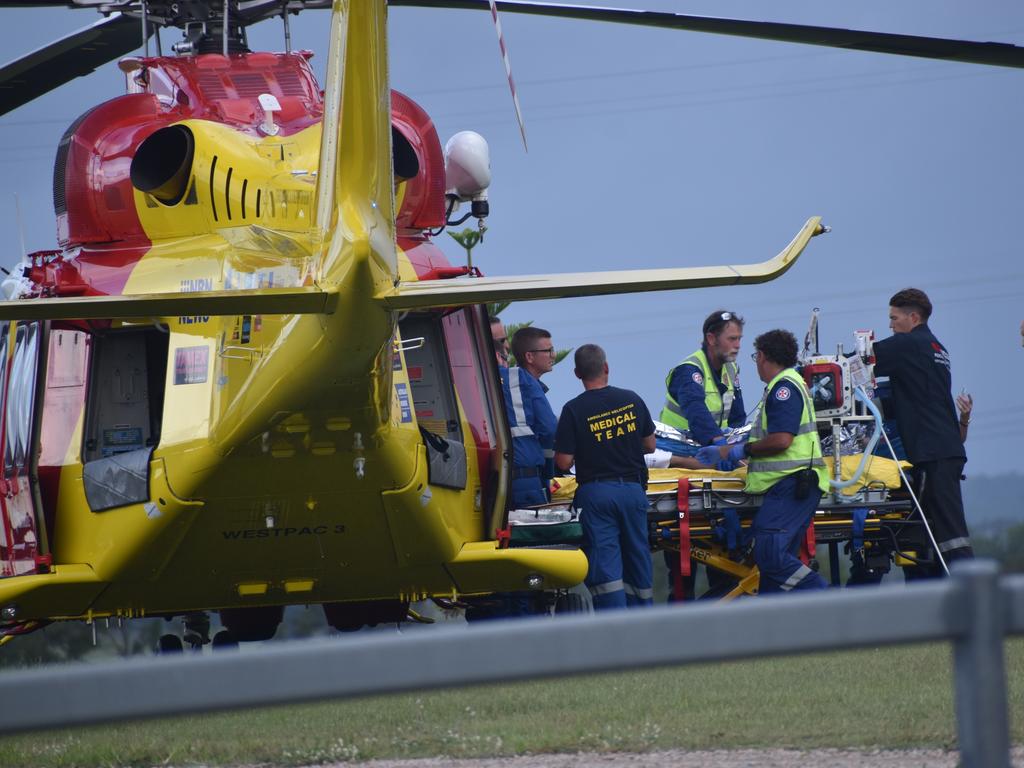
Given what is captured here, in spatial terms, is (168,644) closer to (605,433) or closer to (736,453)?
(605,433)

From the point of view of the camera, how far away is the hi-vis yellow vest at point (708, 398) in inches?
381

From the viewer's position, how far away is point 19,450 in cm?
685

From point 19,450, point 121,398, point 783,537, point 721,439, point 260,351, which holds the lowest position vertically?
point 783,537

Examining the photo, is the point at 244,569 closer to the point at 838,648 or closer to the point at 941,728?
the point at 941,728

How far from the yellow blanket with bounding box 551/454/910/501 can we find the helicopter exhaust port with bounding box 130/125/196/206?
11.2ft

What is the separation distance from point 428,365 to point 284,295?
8.06ft

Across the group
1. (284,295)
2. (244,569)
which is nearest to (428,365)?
(244,569)

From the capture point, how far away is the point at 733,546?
29.3ft

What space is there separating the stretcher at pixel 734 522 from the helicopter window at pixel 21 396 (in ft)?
9.42

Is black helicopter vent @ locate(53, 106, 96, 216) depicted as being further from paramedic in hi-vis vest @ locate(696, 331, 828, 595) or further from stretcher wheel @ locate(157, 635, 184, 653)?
paramedic in hi-vis vest @ locate(696, 331, 828, 595)

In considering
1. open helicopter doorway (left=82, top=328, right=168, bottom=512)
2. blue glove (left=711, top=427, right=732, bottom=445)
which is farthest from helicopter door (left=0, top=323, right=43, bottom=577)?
blue glove (left=711, top=427, right=732, bottom=445)

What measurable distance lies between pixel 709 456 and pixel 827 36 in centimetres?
307

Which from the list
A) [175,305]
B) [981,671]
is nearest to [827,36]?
[175,305]

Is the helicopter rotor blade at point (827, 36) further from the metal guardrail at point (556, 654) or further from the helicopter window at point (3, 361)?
the metal guardrail at point (556, 654)
